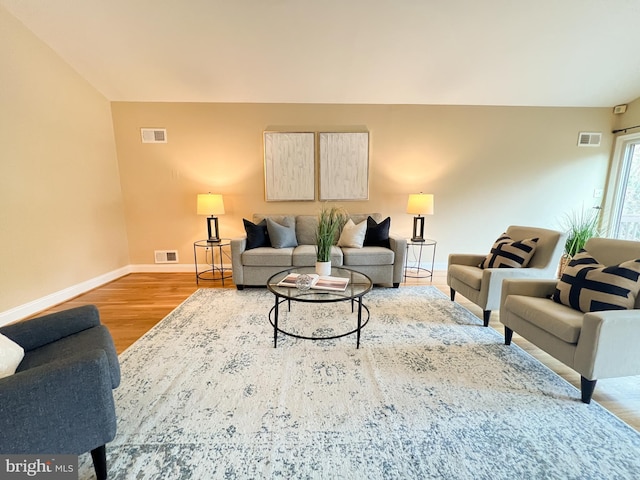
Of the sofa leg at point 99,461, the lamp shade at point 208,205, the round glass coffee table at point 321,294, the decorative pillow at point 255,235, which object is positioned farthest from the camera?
the lamp shade at point 208,205

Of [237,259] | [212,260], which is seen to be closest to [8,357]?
[237,259]

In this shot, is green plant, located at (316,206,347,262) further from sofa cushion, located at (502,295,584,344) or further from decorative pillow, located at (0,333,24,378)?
decorative pillow, located at (0,333,24,378)

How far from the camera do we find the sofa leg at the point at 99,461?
1166 mm

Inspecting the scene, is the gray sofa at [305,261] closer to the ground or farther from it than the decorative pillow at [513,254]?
closer to the ground

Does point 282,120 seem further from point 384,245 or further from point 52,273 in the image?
point 52,273

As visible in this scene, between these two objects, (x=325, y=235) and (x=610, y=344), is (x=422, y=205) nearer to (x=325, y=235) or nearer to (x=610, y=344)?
(x=325, y=235)

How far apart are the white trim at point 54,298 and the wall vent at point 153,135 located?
1953 millimetres

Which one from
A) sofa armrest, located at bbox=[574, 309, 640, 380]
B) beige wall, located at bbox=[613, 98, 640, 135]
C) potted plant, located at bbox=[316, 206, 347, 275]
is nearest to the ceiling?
beige wall, located at bbox=[613, 98, 640, 135]

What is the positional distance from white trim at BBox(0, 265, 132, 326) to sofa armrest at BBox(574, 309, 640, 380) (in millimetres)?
4567

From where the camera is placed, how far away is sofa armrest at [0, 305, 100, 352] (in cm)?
146

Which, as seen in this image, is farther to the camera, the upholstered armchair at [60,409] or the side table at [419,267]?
the side table at [419,267]

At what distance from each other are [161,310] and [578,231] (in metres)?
5.30

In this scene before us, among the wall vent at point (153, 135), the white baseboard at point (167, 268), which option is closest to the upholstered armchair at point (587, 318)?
the white baseboard at point (167, 268)

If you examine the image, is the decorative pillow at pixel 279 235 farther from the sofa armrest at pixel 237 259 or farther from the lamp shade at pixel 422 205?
the lamp shade at pixel 422 205
